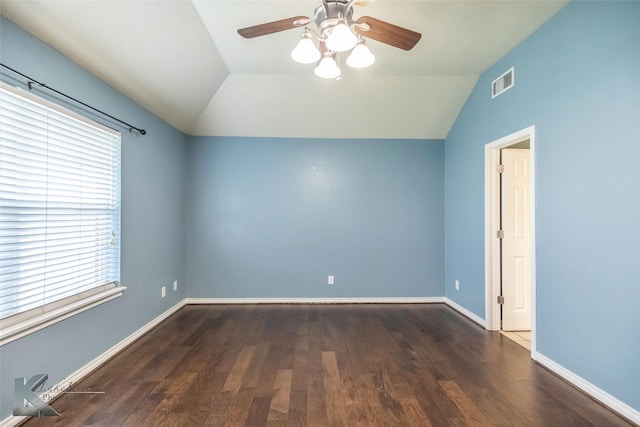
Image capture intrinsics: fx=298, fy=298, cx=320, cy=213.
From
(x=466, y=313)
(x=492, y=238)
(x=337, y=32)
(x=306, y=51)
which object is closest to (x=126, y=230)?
(x=306, y=51)

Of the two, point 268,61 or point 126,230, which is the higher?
point 268,61

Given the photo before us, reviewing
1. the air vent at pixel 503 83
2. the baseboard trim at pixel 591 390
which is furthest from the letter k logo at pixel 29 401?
the air vent at pixel 503 83

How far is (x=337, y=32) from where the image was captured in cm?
156

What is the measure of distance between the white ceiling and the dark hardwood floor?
2413 millimetres

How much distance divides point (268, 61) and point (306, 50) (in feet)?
5.11

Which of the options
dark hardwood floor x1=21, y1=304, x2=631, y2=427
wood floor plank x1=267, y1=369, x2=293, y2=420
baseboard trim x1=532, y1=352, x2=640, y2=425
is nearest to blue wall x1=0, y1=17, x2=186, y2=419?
dark hardwood floor x1=21, y1=304, x2=631, y2=427

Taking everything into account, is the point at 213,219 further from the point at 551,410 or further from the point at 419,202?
the point at 551,410

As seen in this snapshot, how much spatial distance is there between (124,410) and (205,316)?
5.87 feet

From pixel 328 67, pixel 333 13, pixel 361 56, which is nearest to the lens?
pixel 333 13

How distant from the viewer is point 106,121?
2553mm

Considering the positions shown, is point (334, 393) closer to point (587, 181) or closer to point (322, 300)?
point (322, 300)

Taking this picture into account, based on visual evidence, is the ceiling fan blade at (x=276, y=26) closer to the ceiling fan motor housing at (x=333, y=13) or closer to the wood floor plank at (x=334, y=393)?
the ceiling fan motor housing at (x=333, y=13)

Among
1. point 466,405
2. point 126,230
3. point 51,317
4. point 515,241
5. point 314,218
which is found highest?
point 314,218

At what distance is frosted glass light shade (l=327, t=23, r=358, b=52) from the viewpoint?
155 cm
